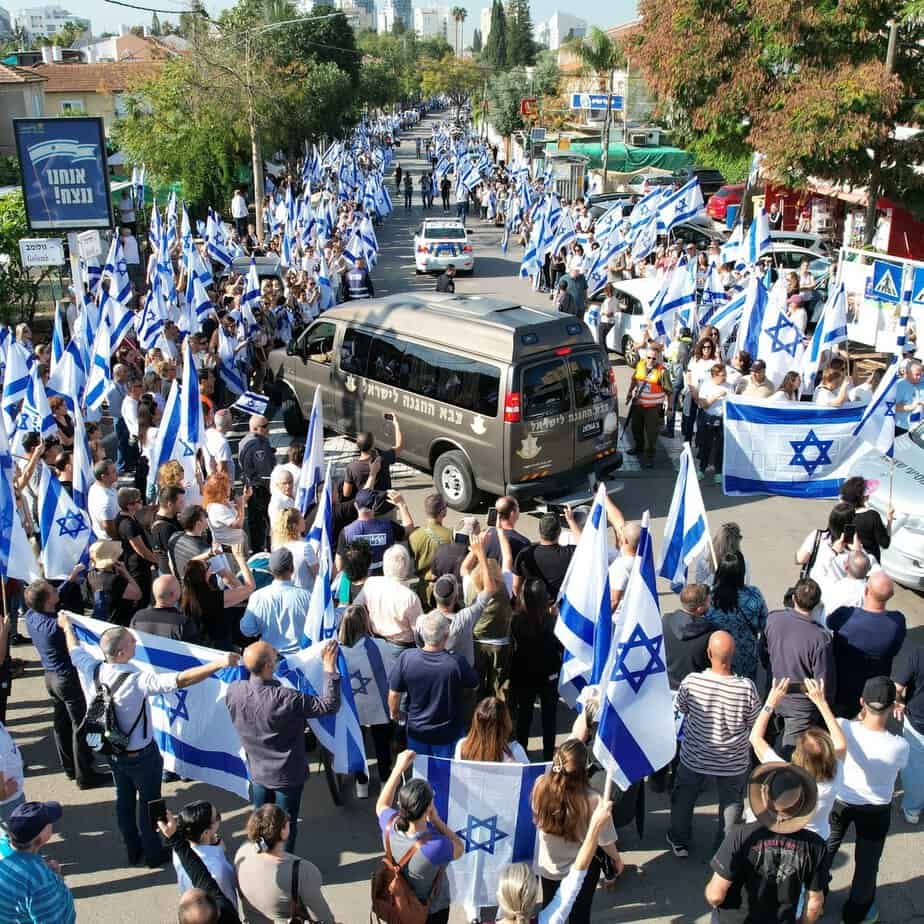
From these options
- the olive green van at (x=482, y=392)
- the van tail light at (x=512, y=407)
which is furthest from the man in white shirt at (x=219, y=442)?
the van tail light at (x=512, y=407)

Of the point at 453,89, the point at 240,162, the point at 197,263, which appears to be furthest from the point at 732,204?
the point at 453,89

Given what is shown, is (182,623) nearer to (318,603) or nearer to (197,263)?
(318,603)

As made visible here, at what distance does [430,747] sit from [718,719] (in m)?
1.69

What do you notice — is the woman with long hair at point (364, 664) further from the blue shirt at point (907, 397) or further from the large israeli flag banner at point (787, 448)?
the blue shirt at point (907, 397)

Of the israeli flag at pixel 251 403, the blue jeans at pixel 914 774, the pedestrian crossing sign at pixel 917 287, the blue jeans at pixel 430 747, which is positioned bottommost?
the blue jeans at pixel 914 774

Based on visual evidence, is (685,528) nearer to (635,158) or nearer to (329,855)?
(329,855)

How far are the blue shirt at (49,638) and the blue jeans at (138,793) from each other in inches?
37.2

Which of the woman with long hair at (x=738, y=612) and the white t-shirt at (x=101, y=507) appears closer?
the woman with long hair at (x=738, y=612)

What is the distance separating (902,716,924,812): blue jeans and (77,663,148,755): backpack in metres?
4.58

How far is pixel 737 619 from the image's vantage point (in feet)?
21.1

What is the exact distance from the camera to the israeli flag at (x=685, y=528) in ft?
24.2

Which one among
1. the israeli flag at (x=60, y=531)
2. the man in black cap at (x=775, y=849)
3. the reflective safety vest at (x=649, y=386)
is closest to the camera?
the man in black cap at (x=775, y=849)

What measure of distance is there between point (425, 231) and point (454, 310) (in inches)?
655

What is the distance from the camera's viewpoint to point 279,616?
6516 millimetres
